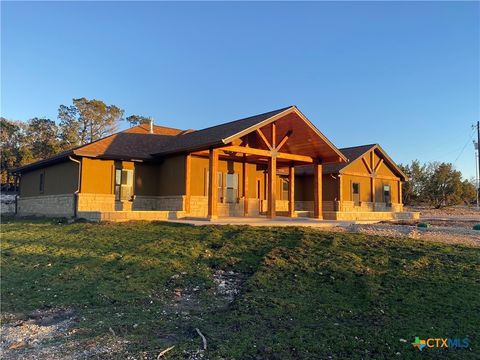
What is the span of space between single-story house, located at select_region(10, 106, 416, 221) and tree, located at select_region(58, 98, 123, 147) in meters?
18.7

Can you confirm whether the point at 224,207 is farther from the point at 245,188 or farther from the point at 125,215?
the point at 125,215

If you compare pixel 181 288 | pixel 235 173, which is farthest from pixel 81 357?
pixel 235 173

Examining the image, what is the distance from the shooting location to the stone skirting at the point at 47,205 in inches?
736

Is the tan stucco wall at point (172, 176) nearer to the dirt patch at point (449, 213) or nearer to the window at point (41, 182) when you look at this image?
the window at point (41, 182)

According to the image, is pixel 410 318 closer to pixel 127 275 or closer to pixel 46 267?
pixel 127 275

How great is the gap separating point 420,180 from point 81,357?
43.8m

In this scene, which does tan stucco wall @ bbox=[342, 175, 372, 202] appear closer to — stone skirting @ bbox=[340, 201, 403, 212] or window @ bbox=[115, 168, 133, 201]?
stone skirting @ bbox=[340, 201, 403, 212]

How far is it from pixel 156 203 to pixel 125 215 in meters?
4.73

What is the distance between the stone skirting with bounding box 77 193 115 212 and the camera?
18.3m

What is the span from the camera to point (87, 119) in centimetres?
4356

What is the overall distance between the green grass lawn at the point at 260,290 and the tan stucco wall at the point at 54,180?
23.1ft

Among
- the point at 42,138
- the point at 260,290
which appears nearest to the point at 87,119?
the point at 42,138

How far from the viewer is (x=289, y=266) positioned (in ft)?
28.9

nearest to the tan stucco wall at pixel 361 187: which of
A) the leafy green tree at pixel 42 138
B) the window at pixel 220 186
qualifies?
the window at pixel 220 186
